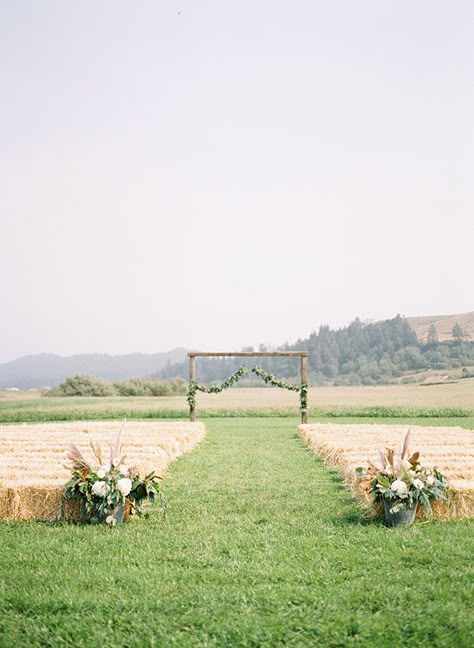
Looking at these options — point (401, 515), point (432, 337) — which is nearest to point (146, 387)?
point (432, 337)

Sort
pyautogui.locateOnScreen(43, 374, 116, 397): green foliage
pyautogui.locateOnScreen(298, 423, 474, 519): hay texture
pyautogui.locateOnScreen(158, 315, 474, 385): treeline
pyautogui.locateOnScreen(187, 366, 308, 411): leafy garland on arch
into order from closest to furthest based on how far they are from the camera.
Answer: pyautogui.locateOnScreen(298, 423, 474, 519): hay texture → pyautogui.locateOnScreen(187, 366, 308, 411): leafy garland on arch → pyautogui.locateOnScreen(43, 374, 116, 397): green foliage → pyautogui.locateOnScreen(158, 315, 474, 385): treeline

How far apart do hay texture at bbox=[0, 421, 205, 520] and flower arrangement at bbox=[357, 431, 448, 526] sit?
8.85 ft

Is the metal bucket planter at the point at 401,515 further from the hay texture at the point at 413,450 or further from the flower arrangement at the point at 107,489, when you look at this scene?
the flower arrangement at the point at 107,489

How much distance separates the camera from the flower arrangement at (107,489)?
7.35 metres

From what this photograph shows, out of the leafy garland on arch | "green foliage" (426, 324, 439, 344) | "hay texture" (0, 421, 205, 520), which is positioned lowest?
"hay texture" (0, 421, 205, 520)

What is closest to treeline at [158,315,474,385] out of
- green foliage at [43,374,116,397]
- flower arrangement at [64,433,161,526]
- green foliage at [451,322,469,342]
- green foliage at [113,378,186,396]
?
green foliage at [451,322,469,342]

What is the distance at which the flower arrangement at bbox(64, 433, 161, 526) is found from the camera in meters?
7.35

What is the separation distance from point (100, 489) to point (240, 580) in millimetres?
2396

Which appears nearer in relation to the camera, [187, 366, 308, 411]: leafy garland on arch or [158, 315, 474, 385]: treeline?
[187, 366, 308, 411]: leafy garland on arch

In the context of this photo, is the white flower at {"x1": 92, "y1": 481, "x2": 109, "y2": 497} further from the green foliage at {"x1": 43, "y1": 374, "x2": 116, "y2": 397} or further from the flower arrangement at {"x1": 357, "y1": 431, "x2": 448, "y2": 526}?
the green foliage at {"x1": 43, "y1": 374, "x2": 116, "y2": 397}

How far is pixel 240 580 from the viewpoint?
542 cm

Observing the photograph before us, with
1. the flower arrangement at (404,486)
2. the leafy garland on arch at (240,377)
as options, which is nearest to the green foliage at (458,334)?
the leafy garland on arch at (240,377)

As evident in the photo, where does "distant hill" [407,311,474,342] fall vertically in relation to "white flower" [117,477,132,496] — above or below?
above

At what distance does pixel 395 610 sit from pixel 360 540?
185 cm
